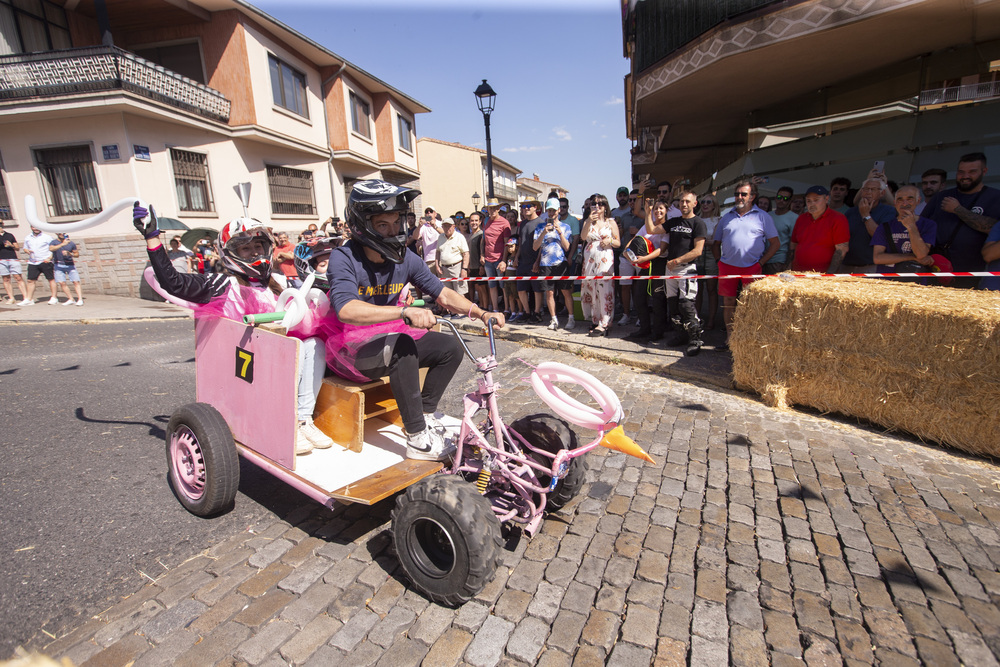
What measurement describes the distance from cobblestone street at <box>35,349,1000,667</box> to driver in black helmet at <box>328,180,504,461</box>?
720 millimetres

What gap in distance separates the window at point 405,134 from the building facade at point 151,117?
6.05 metres

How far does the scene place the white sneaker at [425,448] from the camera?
9.96 feet

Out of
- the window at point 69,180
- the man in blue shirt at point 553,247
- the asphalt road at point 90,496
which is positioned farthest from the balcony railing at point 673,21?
the window at point 69,180

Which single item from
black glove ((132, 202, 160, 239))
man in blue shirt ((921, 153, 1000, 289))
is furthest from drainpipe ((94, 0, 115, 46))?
man in blue shirt ((921, 153, 1000, 289))

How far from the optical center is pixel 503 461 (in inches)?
103

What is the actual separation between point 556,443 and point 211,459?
2060 millimetres

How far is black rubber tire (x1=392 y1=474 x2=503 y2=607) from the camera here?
7.25ft

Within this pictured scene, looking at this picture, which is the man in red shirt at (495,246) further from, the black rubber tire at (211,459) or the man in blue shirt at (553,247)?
the black rubber tire at (211,459)

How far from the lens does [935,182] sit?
558cm

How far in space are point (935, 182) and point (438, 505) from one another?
6.69 meters

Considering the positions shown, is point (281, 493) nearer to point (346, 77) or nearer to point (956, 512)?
point (956, 512)

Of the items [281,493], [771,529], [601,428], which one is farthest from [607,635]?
[281,493]

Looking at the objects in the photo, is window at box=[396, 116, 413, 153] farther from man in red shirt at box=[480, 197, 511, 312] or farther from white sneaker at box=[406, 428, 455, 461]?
white sneaker at box=[406, 428, 455, 461]

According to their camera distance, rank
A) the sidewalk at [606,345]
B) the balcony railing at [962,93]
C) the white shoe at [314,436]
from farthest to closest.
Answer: the balcony railing at [962,93]
the sidewalk at [606,345]
the white shoe at [314,436]
